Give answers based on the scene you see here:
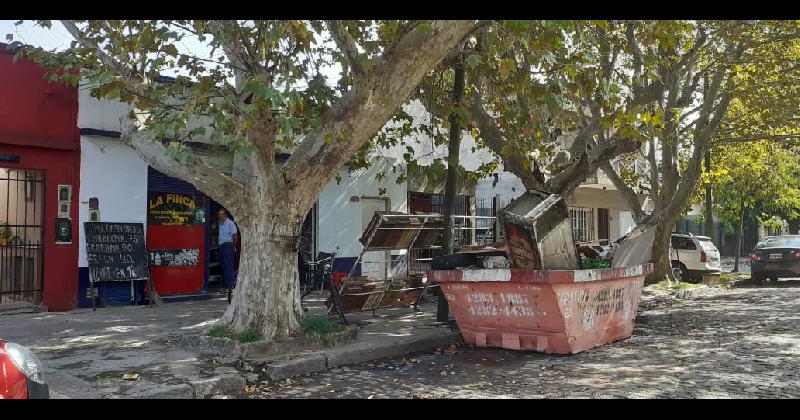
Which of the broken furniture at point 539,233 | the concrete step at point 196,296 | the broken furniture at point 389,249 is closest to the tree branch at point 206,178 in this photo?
the broken furniture at point 389,249

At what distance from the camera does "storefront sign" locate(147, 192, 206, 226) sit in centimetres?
1220

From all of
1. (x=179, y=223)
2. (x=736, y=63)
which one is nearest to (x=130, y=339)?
(x=179, y=223)

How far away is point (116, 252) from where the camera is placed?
1130cm

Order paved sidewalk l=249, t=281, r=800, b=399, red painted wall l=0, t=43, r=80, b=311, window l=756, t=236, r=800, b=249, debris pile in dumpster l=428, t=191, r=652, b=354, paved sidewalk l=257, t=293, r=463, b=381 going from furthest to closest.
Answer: window l=756, t=236, r=800, b=249, red painted wall l=0, t=43, r=80, b=311, debris pile in dumpster l=428, t=191, r=652, b=354, paved sidewalk l=257, t=293, r=463, b=381, paved sidewalk l=249, t=281, r=800, b=399

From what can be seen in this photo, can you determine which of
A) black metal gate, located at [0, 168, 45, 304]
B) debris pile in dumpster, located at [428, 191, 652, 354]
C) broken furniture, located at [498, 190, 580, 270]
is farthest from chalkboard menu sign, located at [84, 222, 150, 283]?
broken furniture, located at [498, 190, 580, 270]

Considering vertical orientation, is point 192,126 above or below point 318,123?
above

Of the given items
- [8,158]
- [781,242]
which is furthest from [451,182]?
[781,242]

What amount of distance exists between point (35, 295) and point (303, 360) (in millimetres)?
6218

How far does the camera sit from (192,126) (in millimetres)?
12242

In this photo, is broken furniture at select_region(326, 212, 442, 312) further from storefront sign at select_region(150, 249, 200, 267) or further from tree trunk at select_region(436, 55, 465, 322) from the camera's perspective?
storefront sign at select_region(150, 249, 200, 267)

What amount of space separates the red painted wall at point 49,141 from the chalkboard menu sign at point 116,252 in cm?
28

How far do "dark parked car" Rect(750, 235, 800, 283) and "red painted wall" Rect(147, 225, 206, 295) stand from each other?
50.4 ft
